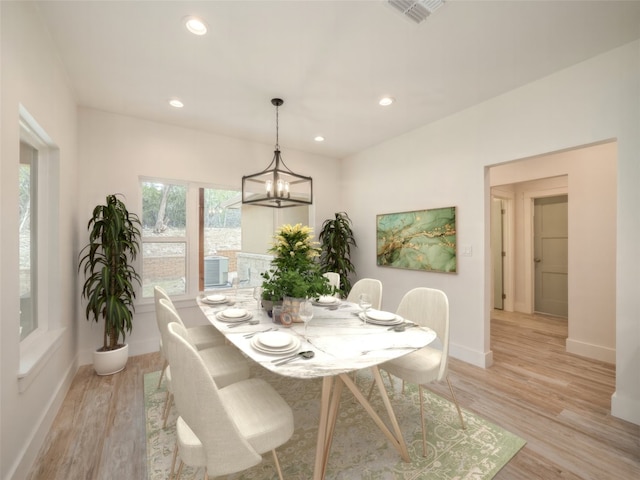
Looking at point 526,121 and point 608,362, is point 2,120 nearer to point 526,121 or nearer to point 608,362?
point 526,121

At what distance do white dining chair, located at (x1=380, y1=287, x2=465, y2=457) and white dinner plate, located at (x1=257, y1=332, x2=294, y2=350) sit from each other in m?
0.76

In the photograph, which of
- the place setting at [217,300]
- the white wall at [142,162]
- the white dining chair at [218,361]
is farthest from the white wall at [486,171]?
the white dining chair at [218,361]

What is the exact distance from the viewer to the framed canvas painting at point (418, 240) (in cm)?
337

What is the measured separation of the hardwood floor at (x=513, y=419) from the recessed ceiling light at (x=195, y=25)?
2.75 meters

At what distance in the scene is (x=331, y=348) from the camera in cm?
154

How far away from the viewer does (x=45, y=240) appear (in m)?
2.37

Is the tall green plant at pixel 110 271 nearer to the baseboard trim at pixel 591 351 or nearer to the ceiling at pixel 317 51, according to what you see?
the ceiling at pixel 317 51

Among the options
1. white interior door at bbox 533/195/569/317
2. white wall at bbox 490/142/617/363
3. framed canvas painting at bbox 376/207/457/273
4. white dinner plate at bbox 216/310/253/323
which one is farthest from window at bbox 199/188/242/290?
white interior door at bbox 533/195/569/317

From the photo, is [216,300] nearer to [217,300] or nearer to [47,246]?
[217,300]

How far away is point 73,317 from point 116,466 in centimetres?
183

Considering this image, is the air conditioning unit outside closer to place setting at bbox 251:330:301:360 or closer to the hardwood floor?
the hardwood floor

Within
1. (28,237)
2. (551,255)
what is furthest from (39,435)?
(551,255)

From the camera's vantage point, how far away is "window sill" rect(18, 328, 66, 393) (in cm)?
166

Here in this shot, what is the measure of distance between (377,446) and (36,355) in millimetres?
2292
